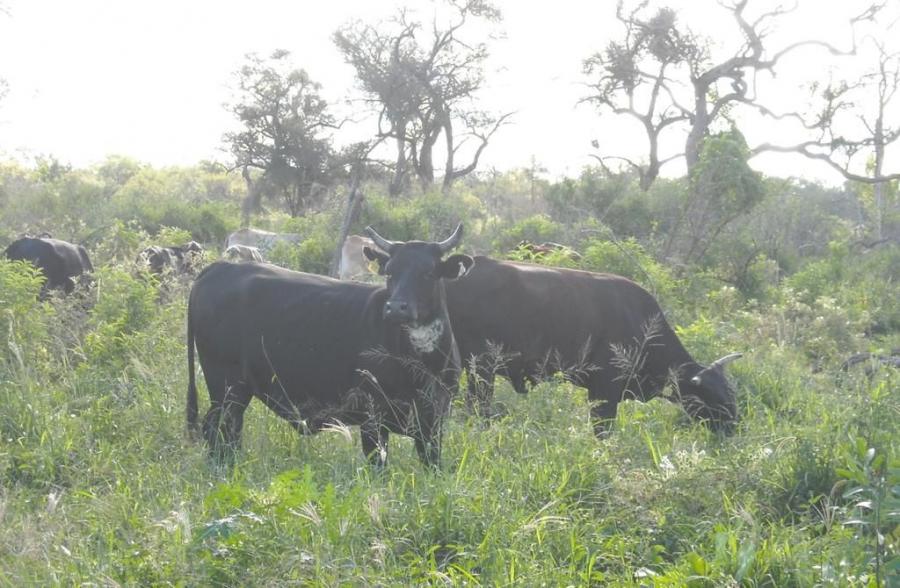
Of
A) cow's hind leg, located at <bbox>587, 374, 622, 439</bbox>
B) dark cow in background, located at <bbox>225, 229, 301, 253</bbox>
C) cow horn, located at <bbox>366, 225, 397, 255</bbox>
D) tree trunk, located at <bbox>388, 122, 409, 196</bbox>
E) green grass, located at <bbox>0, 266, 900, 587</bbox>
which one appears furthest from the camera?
tree trunk, located at <bbox>388, 122, 409, 196</bbox>

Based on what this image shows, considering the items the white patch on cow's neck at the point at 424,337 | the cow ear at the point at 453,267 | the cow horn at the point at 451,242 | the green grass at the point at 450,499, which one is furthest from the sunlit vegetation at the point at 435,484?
the cow horn at the point at 451,242

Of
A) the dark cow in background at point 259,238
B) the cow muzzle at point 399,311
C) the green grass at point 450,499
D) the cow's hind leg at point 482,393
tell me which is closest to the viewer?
the green grass at point 450,499

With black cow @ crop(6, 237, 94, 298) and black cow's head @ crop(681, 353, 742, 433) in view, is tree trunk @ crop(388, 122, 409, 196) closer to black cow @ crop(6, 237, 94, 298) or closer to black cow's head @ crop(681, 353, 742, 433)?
black cow @ crop(6, 237, 94, 298)

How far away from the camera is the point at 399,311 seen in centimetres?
574

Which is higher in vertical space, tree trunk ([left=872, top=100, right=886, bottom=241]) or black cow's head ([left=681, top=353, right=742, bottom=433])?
tree trunk ([left=872, top=100, right=886, bottom=241])

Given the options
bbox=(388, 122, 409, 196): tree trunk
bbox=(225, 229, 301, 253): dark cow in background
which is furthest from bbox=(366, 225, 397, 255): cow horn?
bbox=(388, 122, 409, 196): tree trunk

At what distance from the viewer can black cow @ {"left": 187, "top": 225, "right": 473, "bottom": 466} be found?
5973mm

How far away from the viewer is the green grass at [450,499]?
399 cm

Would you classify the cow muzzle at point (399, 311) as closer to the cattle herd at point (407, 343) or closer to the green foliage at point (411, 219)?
the cattle herd at point (407, 343)

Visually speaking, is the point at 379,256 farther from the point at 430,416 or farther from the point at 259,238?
the point at 259,238

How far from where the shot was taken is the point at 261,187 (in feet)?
109

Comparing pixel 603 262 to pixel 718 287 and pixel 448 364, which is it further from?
pixel 448 364

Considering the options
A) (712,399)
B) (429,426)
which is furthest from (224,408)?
(712,399)

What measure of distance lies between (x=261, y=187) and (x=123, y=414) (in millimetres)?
27439
